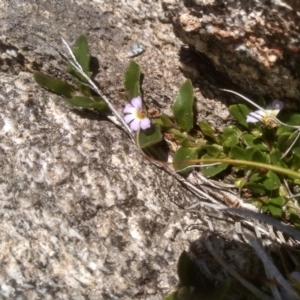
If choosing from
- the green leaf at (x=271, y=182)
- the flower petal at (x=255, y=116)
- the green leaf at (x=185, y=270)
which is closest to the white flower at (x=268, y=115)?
the flower petal at (x=255, y=116)

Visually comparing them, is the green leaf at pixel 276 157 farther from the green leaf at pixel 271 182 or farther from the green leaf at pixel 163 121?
the green leaf at pixel 163 121

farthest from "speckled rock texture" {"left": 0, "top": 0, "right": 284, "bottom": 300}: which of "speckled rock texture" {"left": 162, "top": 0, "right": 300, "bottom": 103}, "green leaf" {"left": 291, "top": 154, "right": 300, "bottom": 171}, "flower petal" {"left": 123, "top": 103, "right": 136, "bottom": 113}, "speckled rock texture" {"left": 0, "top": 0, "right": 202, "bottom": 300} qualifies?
"green leaf" {"left": 291, "top": 154, "right": 300, "bottom": 171}

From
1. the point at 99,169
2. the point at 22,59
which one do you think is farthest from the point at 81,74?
the point at 99,169

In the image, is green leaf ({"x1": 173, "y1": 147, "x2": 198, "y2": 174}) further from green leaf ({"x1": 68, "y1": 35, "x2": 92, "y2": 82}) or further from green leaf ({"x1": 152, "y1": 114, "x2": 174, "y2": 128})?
green leaf ({"x1": 68, "y1": 35, "x2": 92, "y2": 82})

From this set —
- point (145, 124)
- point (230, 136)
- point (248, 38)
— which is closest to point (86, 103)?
point (145, 124)

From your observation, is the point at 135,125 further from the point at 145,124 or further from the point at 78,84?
the point at 78,84

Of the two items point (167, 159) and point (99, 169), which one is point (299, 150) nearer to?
point (167, 159)
